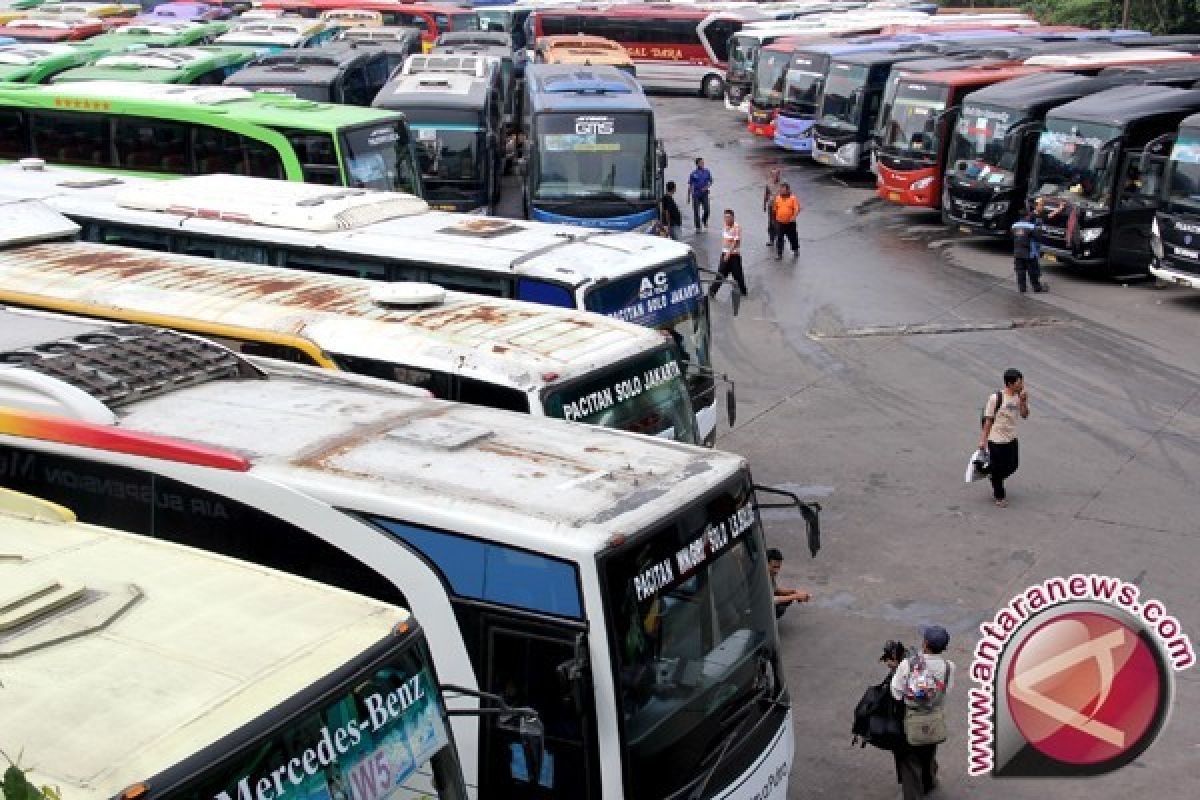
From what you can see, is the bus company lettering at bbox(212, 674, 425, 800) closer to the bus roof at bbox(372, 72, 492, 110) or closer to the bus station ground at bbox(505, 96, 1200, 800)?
the bus station ground at bbox(505, 96, 1200, 800)

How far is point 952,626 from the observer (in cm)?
1184

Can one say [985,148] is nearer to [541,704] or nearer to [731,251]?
[731,251]

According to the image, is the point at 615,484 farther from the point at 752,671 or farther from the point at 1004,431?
the point at 1004,431

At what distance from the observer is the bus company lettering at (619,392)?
979cm

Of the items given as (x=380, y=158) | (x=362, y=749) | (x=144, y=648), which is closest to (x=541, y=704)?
(x=362, y=749)

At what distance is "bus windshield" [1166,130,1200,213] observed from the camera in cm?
2175

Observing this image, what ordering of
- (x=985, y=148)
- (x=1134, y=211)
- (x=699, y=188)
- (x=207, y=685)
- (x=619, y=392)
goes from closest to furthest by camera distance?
(x=207, y=685) < (x=619, y=392) < (x=1134, y=211) < (x=985, y=148) < (x=699, y=188)

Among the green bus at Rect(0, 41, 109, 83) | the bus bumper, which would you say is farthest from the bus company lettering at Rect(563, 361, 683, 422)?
the green bus at Rect(0, 41, 109, 83)

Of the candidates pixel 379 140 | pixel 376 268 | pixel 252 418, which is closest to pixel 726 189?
pixel 379 140

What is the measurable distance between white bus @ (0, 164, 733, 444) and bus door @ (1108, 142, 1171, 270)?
38.6 ft

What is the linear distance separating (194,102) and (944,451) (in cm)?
1019

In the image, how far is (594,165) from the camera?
23.3 metres

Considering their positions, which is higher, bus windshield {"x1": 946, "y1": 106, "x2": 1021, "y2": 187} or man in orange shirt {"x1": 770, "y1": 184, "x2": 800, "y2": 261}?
bus windshield {"x1": 946, "y1": 106, "x2": 1021, "y2": 187}

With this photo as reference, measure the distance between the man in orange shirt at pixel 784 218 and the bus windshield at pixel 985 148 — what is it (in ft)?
10.3
